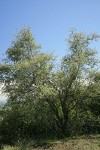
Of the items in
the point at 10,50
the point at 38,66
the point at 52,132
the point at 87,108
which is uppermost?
the point at 10,50

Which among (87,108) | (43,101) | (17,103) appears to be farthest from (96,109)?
(17,103)

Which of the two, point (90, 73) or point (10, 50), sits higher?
point (10, 50)

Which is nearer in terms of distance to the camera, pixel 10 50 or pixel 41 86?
pixel 41 86

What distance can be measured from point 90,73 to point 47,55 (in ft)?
13.3

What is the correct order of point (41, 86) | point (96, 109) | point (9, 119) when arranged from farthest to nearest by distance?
point (96, 109) → point (9, 119) → point (41, 86)

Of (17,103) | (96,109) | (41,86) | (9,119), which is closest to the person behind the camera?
(41,86)

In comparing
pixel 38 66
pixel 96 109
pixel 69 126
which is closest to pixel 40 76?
pixel 38 66

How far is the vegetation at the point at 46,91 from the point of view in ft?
67.6

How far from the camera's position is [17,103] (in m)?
21.6

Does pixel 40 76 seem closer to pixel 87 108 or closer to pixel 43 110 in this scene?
pixel 43 110

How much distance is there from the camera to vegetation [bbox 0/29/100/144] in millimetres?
20594

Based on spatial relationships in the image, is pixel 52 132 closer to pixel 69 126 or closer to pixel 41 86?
pixel 69 126

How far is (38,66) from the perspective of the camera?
21.0 meters

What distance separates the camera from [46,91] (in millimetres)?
18953
